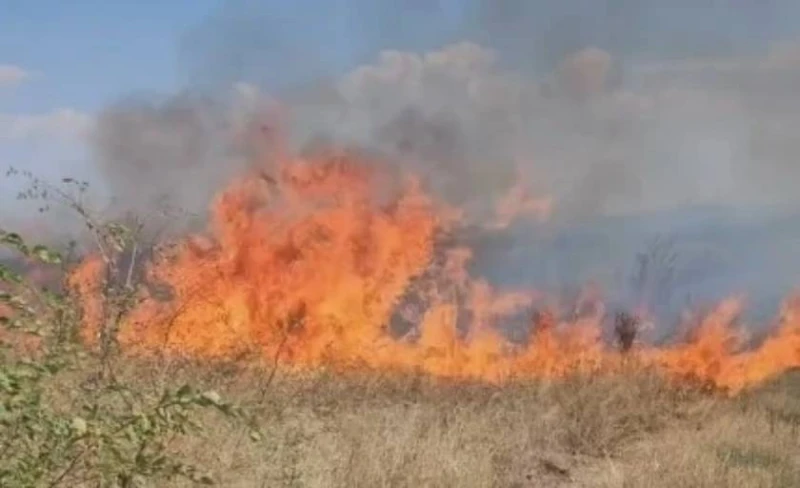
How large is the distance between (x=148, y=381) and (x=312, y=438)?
1.38 meters

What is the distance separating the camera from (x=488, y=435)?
31.2ft

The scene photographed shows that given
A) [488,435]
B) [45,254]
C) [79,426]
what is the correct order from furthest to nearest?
[488,435] → [45,254] → [79,426]

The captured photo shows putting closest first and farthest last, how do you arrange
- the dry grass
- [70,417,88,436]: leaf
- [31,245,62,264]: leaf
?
[70,417,88,436]: leaf < [31,245,62,264]: leaf < the dry grass

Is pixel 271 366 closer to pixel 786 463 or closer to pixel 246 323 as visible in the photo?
pixel 246 323

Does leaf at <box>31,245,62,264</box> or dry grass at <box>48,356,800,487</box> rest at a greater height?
dry grass at <box>48,356,800,487</box>

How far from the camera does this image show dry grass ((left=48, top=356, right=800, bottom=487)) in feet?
22.8

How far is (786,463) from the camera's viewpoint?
9477 mm

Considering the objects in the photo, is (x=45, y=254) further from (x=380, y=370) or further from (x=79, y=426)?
(x=380, y=370)

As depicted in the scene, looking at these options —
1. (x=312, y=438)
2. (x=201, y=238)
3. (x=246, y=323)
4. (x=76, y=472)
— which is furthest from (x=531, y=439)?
(x=76, y=472)

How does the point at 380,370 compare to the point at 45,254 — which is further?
the point at 380,370

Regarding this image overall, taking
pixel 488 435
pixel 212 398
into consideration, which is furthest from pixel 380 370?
pixel 212 398

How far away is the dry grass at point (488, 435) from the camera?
6945mm

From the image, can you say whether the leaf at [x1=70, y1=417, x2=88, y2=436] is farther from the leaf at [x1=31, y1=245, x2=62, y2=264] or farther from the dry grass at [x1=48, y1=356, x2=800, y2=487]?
the dry grass at [x1=48, y1=356, x2=800, y2=487]

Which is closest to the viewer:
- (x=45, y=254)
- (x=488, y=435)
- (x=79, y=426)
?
(x=79, y=426)
